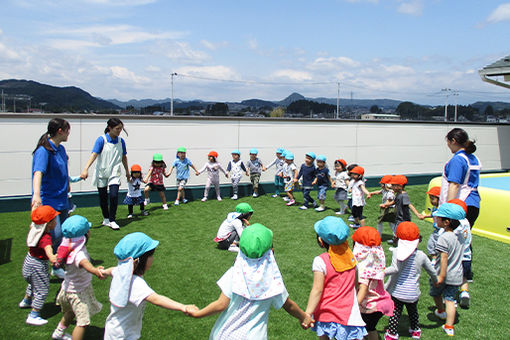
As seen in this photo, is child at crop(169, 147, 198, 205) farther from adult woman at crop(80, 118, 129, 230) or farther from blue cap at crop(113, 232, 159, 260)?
blue cap at crop(113, 232, 159, 260)

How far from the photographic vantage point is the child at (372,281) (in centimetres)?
353

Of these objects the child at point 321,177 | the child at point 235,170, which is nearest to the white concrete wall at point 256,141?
Result: the child at point 235,170

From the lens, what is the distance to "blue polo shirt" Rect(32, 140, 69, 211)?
4.67 m

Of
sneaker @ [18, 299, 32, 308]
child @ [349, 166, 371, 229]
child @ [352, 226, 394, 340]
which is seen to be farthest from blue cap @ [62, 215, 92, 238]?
child @ [349, 166, 371, 229]

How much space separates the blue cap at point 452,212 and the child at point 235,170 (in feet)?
24.4

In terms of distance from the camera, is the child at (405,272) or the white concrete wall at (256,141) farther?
the white concrete wall at (256,141)

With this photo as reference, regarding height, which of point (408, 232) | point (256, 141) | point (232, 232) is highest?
point (256, 141)

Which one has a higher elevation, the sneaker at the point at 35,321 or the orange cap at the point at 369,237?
the orange cap at the point at 369,237

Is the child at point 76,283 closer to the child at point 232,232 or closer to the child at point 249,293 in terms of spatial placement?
the child at point 249,293

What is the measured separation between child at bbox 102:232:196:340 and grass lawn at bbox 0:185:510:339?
123 cm

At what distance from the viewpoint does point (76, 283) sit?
12.4 feet

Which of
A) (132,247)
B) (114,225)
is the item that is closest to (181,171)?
(114,225)

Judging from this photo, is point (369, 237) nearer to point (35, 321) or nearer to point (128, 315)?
point (128, 315)

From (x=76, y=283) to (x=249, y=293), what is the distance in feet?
6.47
